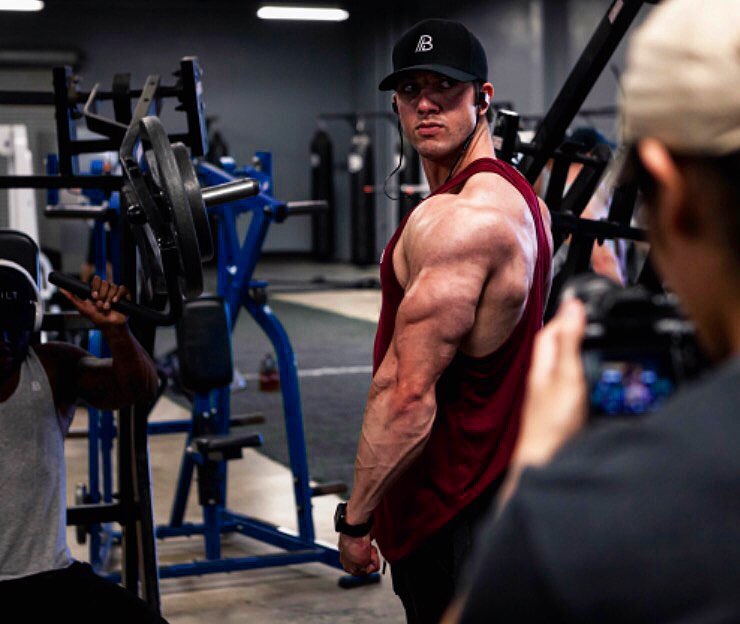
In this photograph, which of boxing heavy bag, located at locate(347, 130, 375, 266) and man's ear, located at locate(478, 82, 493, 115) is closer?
man's ear, located at locate(478, 82, 493, 115)

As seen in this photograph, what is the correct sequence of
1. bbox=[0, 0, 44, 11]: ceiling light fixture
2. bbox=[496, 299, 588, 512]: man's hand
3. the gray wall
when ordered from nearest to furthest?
1. bbox=[496, 299, 588, 512]: man's hand
2. bbox=[0, 0, 44, 11]: ceiling light fixture
3. the gray wall

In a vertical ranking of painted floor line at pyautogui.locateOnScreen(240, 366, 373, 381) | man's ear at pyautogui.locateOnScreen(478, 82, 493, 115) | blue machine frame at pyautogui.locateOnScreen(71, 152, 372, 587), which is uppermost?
man's ear at pyautogui.locateOnScreen(478, 82, 493, 115)

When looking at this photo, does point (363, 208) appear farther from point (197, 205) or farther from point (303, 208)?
point (197, 205)

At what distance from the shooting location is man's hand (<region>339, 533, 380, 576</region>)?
6.88 feet

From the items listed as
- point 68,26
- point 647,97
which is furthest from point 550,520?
point 68,26

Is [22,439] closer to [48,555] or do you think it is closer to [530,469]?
[48,555]

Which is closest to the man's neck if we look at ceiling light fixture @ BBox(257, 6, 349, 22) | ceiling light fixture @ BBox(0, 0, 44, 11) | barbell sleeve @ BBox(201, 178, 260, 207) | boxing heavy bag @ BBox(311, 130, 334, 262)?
barbell sleeve @ BBox(201, 178, 260, 207)

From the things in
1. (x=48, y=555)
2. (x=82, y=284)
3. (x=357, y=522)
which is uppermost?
(x=82, y=284)

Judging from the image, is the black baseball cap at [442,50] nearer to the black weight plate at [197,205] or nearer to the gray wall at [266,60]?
the black weight plate at [197,205]

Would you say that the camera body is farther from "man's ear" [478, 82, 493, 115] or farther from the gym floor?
the gym floor

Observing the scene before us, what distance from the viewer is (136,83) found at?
15445 mm

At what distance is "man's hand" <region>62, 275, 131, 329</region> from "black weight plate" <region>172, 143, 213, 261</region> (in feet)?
1.09

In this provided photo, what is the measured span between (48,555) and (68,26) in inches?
579

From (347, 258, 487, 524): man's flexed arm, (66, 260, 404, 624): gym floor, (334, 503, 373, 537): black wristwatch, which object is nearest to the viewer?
(347, 258, 487, 524): man's flexed arm
